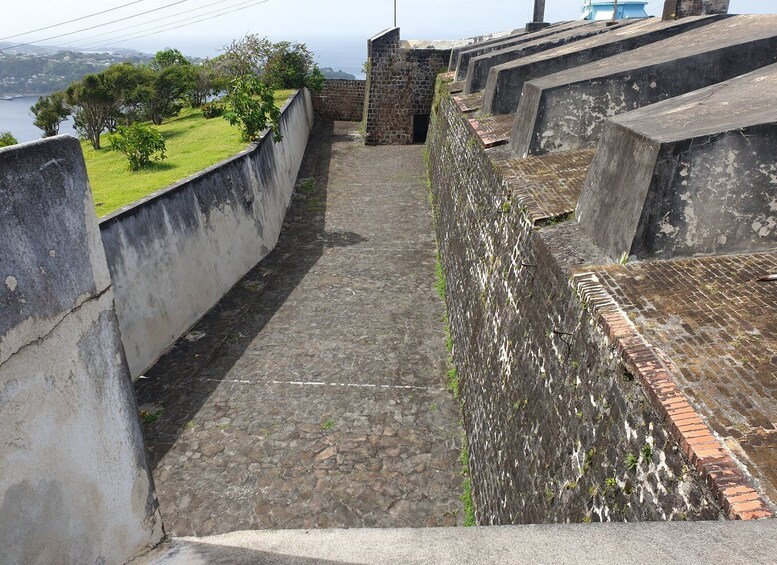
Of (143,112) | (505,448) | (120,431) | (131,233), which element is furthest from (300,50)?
(120,431)

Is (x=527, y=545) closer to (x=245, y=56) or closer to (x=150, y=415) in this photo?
(x=150, y=415)

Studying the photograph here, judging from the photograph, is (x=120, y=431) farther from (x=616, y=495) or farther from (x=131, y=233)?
(x=131, y=233)

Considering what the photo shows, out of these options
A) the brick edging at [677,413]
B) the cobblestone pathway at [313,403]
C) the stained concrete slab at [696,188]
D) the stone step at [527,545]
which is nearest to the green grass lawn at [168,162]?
the cobblestone pathway at [313,403]

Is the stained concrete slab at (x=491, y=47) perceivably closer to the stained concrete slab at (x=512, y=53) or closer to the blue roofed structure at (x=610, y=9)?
the stained concrete slab at (x=512, y=53)

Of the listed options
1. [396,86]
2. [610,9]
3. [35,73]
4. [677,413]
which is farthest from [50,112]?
[35,73]

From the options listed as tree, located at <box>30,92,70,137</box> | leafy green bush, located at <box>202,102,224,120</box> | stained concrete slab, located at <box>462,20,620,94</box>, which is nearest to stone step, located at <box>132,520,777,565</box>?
stained concrete slab, located at <box>462,20,620,94</box>

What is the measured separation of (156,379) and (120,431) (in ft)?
22.7

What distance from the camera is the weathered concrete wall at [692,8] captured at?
1150 centimetres

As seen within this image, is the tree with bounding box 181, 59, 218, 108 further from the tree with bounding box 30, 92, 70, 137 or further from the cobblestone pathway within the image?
the cobblestone pathway

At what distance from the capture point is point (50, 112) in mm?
25922

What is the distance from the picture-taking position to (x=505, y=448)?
234 inches

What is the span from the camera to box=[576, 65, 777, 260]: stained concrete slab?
175 inches

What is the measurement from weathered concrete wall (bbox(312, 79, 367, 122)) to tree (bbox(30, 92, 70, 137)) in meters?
12.2

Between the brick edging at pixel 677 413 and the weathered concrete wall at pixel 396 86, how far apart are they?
21.3 metres
